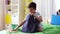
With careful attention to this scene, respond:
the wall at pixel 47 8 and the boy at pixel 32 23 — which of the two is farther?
the wall at pixel 47 8

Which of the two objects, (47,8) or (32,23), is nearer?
(32,23)

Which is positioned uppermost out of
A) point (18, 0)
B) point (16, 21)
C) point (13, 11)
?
point (18, 0)

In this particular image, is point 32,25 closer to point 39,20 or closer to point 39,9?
point 39,20

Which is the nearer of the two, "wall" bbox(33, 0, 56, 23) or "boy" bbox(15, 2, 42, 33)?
"boy" bbox(15, 2, 42, 33)

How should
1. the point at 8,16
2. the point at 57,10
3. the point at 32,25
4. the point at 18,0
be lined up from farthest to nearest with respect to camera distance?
1. the point at 8,16
2. the point at 18,0
3. the point at 57,10
4. the point at 32,25

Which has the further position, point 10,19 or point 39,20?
point 10,19

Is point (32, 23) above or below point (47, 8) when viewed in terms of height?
below

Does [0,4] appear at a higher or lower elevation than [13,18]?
higher

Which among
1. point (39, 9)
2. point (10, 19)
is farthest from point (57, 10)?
point (10, 19)

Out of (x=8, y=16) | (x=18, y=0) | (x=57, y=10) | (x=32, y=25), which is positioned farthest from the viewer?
(x=8, y=16)

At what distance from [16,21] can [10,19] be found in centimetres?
24

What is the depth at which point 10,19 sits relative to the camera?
416 cm

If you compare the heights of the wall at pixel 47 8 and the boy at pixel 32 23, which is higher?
the wall at pixel 47 8

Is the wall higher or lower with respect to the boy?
higher
